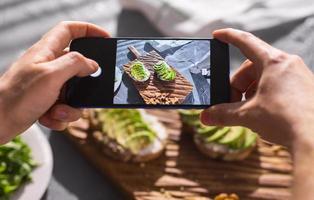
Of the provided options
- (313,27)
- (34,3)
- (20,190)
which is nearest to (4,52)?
(34,3)

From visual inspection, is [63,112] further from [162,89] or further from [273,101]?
[273,101]

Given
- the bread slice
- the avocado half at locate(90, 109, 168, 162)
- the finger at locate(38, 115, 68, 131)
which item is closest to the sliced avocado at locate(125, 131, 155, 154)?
the avocado half at locate(90, 109, 168, 162)

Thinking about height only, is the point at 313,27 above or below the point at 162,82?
above

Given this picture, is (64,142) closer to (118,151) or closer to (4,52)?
(118,151)

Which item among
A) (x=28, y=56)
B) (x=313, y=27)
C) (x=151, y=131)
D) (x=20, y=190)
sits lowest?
(x=20, y=190)

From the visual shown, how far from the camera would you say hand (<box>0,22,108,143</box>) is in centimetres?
76

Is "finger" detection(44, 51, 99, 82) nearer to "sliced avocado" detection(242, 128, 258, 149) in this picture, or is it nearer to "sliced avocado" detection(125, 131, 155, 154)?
"sliced avocado" detection(125, 131, 155, 154)

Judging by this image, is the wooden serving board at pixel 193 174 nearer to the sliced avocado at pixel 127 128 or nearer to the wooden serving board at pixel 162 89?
the sliced avocado at pixel 127 128

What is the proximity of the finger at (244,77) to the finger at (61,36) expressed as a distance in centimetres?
23

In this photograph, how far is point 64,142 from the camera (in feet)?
3.77

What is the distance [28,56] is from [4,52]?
21.5 inches

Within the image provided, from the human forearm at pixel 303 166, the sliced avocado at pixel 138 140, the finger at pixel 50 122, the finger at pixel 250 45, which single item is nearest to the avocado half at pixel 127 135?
the sliced avocado at pixel 138 140

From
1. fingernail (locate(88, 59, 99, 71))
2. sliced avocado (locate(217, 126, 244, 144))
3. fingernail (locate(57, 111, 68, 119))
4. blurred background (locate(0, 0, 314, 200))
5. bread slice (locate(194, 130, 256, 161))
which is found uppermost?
blurred background (locate(0, 0, 314, 200))

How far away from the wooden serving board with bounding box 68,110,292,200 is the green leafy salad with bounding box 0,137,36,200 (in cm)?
11
